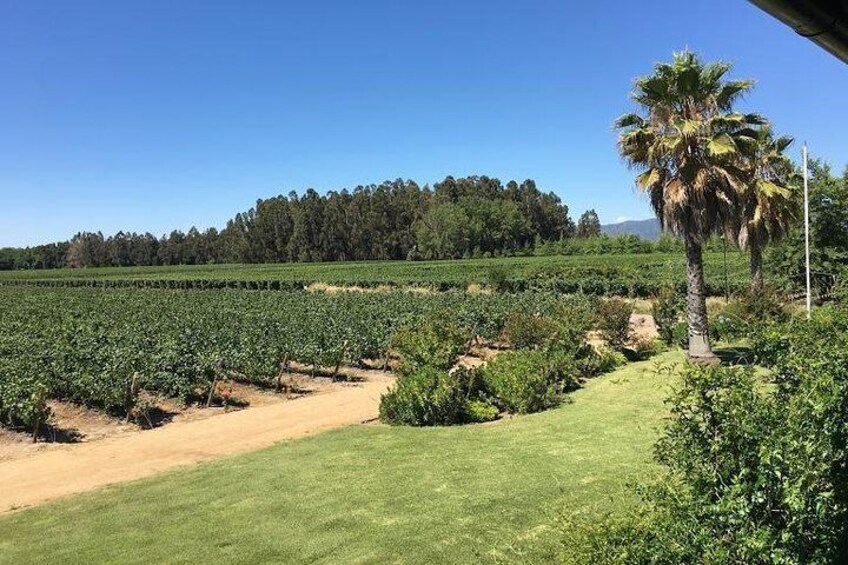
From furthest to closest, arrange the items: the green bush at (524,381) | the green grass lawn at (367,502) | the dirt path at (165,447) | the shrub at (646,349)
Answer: the shrub at (646,349) → the green bush at (524,381) → the dirt path at (165,447) → the green grass lawn at (367,502)

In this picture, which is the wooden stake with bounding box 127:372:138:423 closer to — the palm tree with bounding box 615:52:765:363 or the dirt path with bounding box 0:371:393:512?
the dirt path with bounding box 0:371:393:512

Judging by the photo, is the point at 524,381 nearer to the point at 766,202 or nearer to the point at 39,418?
the point at 39,418

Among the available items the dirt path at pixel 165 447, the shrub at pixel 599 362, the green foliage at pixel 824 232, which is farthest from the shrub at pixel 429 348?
the green foliage at pixel 824 232

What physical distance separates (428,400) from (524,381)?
7.33ft

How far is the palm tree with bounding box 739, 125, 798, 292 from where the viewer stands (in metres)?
22.3

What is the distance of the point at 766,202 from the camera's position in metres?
22.5

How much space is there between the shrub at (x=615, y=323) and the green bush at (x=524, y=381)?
6.52 meters

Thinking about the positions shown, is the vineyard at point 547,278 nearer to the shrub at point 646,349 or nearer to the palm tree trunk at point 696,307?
the shrub at point 646,349

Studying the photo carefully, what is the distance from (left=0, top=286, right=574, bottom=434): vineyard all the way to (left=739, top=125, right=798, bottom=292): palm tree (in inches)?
300

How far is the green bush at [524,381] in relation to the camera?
13.8m

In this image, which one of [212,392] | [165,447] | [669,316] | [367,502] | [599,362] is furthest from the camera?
[669,316]

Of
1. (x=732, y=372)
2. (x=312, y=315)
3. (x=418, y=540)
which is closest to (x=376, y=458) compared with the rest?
(x=418, y=540)

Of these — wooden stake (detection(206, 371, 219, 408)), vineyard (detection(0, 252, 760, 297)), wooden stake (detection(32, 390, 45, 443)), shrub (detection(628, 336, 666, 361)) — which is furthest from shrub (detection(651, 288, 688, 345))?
wooden stake (detection(32, 390, 45, 443))

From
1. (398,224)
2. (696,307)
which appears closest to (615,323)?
(696,307)
